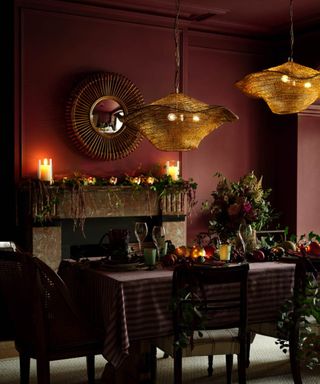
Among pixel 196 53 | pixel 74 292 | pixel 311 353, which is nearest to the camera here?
pixel 311 353

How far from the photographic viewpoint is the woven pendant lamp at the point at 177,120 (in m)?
3.77

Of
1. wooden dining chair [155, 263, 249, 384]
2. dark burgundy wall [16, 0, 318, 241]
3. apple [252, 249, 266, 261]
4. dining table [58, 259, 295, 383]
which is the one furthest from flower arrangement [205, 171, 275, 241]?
dark burgundy wall [16, 0, 318, 241]

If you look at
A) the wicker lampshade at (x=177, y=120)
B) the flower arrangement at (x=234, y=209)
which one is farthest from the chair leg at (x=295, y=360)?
the wicker lampshade at (x=177, y=120)

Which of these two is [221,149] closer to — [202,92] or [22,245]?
[202,92]

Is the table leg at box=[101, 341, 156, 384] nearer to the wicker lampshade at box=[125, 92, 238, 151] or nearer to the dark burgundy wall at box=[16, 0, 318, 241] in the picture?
the wicker lampshade at box=[125, 92, 238, 151]

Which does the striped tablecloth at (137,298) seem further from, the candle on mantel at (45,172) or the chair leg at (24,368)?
the candle on mantel at (45,172)

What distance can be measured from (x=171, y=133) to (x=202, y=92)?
3.40 metres

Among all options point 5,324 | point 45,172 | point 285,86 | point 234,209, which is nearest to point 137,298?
point 234,209

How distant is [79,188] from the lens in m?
5.95

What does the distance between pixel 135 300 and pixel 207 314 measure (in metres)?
0.42

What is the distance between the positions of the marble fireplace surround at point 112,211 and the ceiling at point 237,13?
5.97 ft

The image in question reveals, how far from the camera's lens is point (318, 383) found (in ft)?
12.8

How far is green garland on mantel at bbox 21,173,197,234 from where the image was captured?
575 centimetres

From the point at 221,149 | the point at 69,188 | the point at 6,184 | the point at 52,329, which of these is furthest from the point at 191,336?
the point at 221,149
